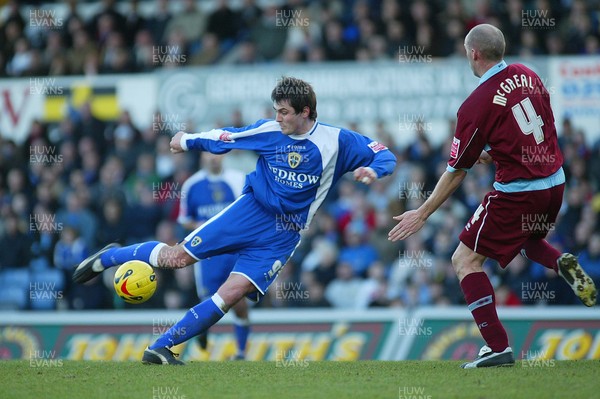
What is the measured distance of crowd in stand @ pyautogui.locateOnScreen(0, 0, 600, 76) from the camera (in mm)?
16281

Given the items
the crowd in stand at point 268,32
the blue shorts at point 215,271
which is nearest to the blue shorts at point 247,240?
the blue shorts at point 215,271

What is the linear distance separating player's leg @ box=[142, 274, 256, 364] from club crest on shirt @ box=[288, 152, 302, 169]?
3.62 feet

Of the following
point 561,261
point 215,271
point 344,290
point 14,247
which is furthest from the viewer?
point 14,247

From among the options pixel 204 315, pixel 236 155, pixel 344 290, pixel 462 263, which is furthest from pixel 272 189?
pixel 236 155

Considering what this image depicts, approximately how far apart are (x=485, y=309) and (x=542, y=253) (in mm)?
731

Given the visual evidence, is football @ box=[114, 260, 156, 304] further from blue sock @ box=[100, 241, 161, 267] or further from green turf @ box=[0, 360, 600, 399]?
green turf @ box=[0, 360, 600, 399]

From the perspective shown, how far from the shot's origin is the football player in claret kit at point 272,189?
8.16 meters

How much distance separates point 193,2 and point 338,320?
8.77 metres

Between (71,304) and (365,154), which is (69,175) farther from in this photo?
(365,154)

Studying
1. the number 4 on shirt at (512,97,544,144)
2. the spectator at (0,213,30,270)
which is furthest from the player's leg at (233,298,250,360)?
the spectator at (0,213,30,270)

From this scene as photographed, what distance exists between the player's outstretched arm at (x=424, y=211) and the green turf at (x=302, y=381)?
46.4 inches

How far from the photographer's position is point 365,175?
7.61 m

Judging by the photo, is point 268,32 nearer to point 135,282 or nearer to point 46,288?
point 46,288

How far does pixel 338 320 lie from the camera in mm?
12969
